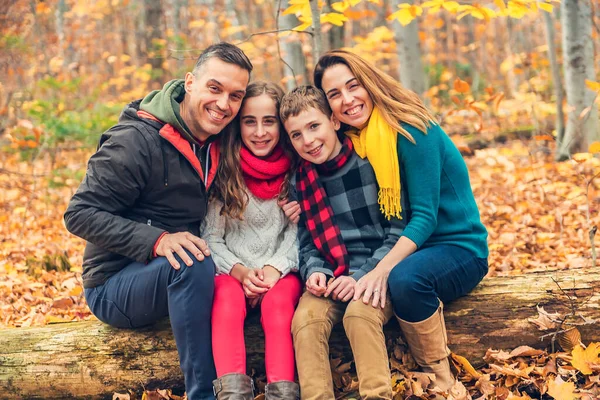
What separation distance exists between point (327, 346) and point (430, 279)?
22.6 inches

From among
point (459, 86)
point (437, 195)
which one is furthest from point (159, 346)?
point (459, 86)

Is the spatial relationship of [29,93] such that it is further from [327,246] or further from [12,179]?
[327,246]

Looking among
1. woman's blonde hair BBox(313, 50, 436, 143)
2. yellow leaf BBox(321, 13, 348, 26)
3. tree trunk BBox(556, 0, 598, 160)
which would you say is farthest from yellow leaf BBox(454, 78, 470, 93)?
woman's blonde hair BBox(313, 50, 436, 143)

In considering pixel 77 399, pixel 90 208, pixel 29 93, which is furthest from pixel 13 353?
pixel 29 93

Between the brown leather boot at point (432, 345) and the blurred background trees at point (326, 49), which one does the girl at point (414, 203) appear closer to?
the brown leather boot at point (432, 345)

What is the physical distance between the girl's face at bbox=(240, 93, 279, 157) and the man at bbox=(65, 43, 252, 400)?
3.9 inches

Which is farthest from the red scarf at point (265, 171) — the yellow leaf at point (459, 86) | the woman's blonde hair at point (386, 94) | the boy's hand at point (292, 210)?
the yellow leaf at point (459, 86)

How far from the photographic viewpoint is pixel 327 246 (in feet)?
9.67

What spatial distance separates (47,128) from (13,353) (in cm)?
382

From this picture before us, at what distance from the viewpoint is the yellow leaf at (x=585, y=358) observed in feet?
8.60

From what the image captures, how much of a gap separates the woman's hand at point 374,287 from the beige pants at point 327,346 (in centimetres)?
4

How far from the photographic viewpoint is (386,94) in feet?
9.80

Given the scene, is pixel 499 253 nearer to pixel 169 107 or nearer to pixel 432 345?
pixel 432 345

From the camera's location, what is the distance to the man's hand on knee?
261 cm
